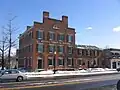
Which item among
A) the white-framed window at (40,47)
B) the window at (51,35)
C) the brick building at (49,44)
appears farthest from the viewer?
the window at (51,35)

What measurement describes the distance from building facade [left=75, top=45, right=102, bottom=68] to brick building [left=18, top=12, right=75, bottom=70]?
4.60 m

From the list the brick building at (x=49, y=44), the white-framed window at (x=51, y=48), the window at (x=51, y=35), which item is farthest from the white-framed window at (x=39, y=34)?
the white-framed window at (x=51, y=48)

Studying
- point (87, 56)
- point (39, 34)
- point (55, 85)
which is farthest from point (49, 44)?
point (55, 85)

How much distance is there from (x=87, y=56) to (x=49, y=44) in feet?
54.8

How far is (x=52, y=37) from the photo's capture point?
6281 cm

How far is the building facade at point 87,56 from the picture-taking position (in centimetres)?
7143

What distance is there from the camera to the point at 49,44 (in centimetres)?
6212

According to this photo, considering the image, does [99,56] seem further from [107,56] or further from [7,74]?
[7,74]

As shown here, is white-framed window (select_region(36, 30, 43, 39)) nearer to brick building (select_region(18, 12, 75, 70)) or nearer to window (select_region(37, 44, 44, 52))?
brick building (select_region(18, 12, 75, 70))

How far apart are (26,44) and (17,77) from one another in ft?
123

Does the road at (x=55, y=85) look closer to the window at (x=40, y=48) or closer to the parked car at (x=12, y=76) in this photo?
the parked car at (x=12, y=76)

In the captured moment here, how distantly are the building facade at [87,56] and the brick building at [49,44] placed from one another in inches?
181

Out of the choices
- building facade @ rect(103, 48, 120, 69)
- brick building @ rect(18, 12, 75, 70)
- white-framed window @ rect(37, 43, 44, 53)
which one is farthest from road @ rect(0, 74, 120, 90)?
building facade @ rect(103, 48, 120, 69)

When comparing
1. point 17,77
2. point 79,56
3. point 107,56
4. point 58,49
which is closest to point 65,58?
point 58,49
